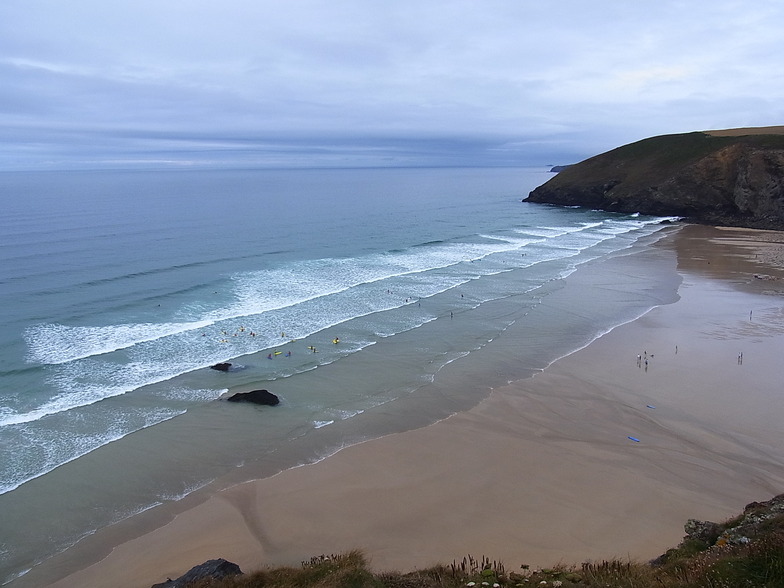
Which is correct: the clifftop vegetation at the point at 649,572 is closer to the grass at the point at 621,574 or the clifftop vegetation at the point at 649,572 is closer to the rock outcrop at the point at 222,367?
the grass at the point at 621,574

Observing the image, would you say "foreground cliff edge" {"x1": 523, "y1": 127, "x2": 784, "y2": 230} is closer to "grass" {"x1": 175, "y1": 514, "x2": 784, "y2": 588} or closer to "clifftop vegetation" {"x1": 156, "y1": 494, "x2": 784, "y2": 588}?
"clifftop vegetation" {"x1": 156, "y1": 494, "x2": 784, "y2": 588}

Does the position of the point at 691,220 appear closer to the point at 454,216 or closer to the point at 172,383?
the point at 454,216

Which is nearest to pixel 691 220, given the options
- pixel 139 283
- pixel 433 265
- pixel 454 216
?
pixel 454 216

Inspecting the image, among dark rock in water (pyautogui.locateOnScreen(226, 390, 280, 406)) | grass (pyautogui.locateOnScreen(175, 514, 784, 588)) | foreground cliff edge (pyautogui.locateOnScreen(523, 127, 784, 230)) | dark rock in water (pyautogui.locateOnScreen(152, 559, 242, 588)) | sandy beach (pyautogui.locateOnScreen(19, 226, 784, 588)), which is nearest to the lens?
grass (pyautogui.locateOnScreen(175, 514, 784, 588))

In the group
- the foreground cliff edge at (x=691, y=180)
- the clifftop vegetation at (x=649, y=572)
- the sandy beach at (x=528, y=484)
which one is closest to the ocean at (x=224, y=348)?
the sandy beach at (x=528, y=484)

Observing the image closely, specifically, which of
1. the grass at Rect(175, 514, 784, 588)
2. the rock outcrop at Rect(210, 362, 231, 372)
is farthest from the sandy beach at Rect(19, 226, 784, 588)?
the rock outcrop at Rect(210, 362, 231, 372)

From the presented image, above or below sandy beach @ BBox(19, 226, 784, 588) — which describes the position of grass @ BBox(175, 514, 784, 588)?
above

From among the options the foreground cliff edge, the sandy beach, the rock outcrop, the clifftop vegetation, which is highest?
the foreground cliff edge

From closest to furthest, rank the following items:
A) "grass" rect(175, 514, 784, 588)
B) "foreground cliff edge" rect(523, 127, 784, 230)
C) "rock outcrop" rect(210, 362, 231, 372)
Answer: "grass" rect(175, 514, 784, 588), "rock outcrop" rect(210, 362, 231, 372), "foreground cliff edge" rect(523, 127, 784, 230)
